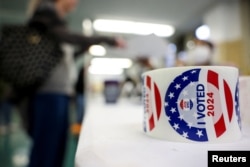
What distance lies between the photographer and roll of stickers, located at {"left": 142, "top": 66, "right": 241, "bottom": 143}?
0.94 ft

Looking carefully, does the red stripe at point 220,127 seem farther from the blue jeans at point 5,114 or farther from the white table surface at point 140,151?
the blue jeans at point 5,114

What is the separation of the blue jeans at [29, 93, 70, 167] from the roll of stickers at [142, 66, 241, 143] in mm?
655

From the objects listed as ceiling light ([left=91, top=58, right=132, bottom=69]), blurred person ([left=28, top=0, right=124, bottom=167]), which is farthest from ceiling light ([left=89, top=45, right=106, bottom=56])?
blurred person ([left=28, top=0, right=124, bottom=167])

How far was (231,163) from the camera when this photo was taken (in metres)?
0.23

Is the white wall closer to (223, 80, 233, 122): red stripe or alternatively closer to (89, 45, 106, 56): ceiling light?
(89, 45, 106, 56): ceiling light

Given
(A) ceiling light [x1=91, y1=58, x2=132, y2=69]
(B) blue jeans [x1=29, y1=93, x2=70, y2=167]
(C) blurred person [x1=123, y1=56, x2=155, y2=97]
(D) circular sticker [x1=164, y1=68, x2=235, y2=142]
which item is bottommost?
(B) blue jeans [x1=29, y1=93, x2=70, y2=167]

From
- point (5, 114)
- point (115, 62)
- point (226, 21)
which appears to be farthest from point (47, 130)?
point (226, 21)

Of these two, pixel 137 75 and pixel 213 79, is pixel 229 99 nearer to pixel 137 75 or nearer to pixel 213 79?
pixel 213 79

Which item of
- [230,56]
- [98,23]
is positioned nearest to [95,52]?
[98,23]

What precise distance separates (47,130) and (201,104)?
0.71m

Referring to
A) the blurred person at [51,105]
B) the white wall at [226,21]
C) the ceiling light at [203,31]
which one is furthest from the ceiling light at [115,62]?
the white wall at [226,21]

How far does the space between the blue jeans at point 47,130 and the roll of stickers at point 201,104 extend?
655mm

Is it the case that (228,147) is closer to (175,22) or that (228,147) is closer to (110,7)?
(110,7)

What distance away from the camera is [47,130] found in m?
0.88
